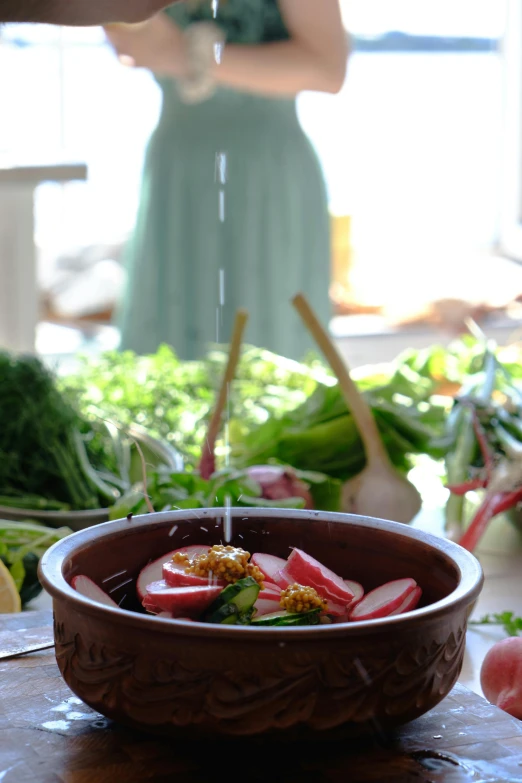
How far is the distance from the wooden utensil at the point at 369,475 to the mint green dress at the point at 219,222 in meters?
1.28

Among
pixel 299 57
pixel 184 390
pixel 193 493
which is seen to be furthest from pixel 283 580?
pixel 299 57

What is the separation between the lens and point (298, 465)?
1.39m

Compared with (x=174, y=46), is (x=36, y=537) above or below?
below

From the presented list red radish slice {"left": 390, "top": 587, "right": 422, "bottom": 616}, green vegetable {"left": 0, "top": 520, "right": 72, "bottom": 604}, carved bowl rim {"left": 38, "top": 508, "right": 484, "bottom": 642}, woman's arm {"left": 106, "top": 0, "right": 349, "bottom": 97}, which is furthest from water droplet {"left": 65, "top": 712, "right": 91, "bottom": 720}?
woman's arm {"left": 106, "top": 0, "right": 349, "bottom": 97}

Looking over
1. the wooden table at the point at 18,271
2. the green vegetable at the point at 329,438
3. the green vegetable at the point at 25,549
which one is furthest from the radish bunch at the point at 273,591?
the wooden table at the point at 18,271

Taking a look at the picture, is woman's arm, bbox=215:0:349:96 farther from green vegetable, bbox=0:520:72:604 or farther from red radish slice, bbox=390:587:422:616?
red radish slice, bbox=390:587:422:616

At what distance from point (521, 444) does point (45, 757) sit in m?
0.87

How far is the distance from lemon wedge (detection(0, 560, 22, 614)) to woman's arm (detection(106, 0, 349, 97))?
1.67m

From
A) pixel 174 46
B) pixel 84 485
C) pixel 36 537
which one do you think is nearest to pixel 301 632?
pixel 36 537

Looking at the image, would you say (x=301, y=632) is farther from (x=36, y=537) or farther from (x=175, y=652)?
(x=36, y=537)

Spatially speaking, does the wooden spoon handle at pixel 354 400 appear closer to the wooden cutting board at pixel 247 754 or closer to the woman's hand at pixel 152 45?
the wooden cutting board at pixel 247 754

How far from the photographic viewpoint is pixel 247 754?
1.88ft

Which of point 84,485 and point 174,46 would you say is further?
point 174,46

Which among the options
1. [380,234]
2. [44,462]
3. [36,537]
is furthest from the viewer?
[380,234]
